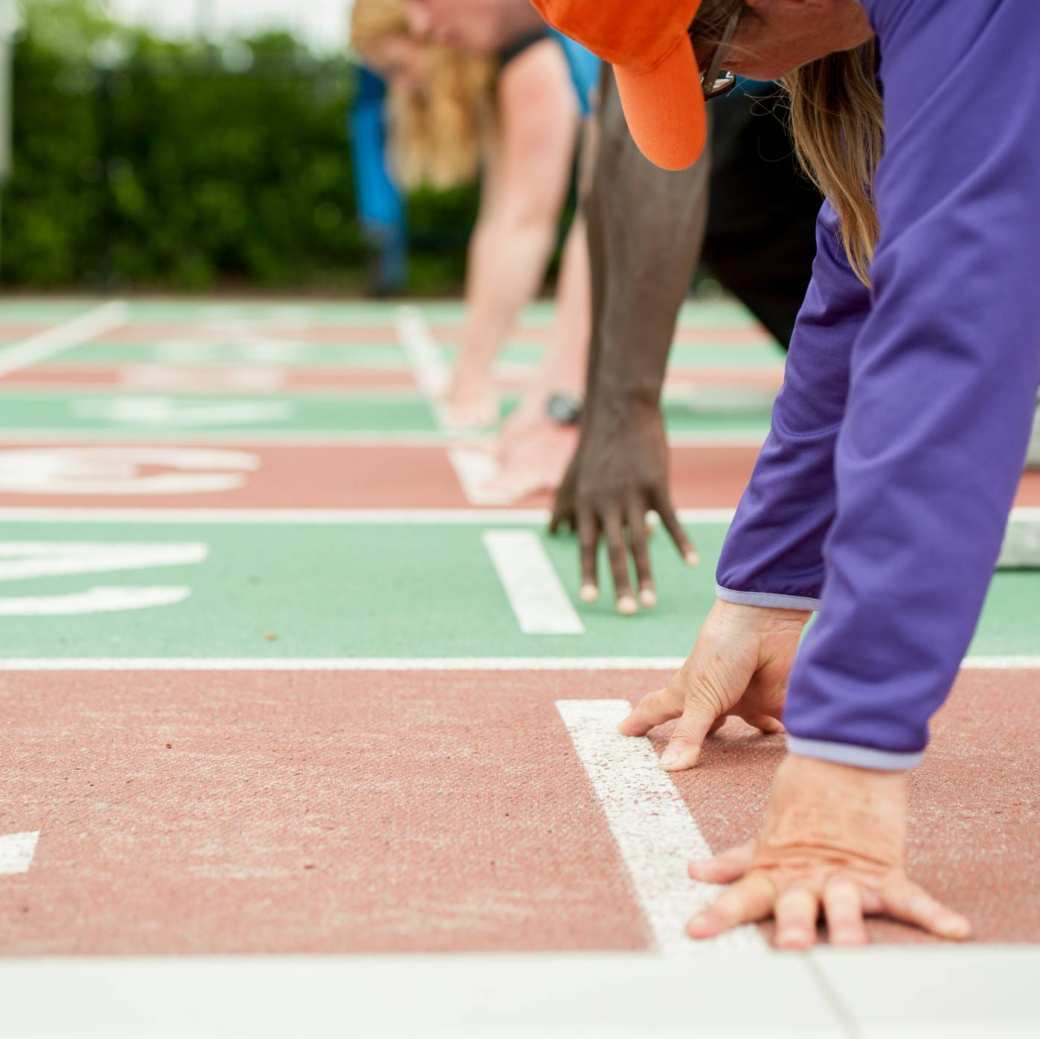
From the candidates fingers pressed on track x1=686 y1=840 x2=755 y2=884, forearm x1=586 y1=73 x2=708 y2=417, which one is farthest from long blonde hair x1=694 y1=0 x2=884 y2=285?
forearm x1=586 y1=73 x2=708 y2=417

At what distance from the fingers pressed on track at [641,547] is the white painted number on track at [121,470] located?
2270 millimetres

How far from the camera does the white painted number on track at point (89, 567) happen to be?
405cm

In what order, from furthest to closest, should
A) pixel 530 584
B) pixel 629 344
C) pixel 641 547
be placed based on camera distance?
pixel 530 584 < pixel 629 344 < pixel 641 547

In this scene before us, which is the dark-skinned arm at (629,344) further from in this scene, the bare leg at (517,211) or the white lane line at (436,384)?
the bare leg at (517,211)

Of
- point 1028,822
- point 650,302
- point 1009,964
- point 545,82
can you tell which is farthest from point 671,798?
point 545,82

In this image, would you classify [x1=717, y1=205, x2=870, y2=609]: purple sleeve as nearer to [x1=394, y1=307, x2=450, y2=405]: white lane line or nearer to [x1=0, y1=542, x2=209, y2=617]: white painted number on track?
[x1=0, y1=542, x2=209, y2=617]: white painted number on track

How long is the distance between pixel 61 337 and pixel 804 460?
11.1 meters

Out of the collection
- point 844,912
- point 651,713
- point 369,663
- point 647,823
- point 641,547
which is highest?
point 844,912

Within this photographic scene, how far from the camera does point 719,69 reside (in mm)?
2168

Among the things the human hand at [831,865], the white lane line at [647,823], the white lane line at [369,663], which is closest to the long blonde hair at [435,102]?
the white lane line at [369,663]

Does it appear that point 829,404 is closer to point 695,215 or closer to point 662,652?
point 662,652

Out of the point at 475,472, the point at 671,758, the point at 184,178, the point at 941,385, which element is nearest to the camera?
the point at 941,385

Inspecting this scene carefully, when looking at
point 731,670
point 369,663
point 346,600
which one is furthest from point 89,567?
point 731,670

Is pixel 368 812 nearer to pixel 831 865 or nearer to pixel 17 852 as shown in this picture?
pixel 17 852
